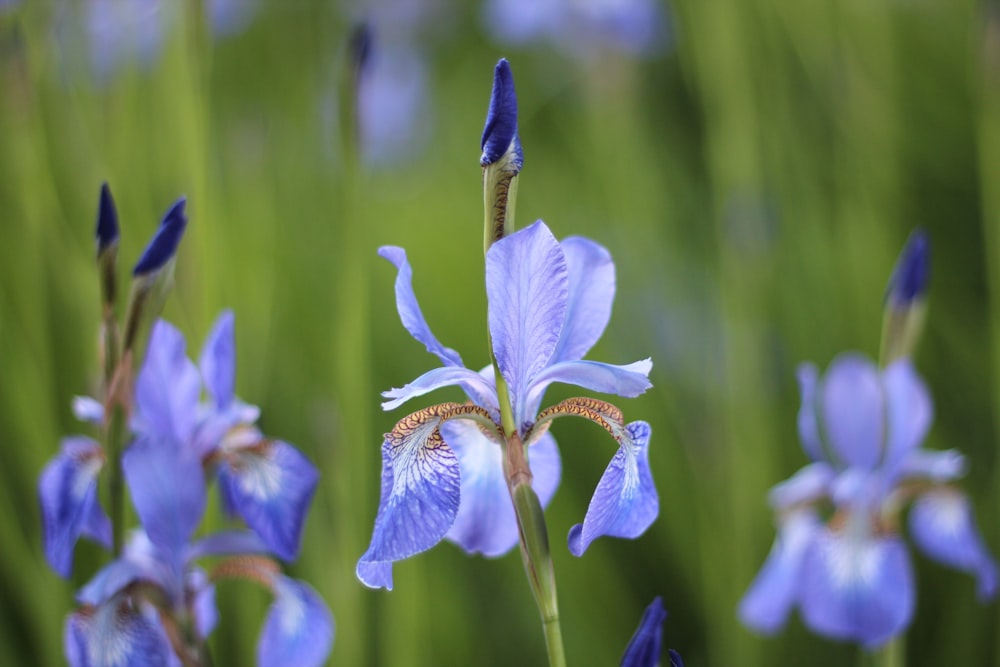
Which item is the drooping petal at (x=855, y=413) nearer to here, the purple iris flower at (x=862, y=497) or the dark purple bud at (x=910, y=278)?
the purple iris flower at (x=862, y=497)

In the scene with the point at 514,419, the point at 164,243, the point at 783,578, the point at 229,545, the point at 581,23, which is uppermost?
the point at 581,23

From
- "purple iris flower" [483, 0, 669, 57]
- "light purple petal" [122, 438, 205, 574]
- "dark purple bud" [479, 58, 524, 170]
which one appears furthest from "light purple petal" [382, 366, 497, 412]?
"purple iris flower" [483, 0, 669, 57]

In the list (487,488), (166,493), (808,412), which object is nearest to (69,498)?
(166,493)

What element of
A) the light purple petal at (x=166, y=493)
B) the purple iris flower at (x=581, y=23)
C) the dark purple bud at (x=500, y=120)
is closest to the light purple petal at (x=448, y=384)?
the dark purple bud at (x=500, y=120)

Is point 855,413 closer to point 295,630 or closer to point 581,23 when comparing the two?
point 295,630

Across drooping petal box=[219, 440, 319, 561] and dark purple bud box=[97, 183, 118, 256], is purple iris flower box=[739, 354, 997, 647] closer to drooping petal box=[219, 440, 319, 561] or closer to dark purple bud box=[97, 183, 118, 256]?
drooping petal box=[219, 440, 319, 561]

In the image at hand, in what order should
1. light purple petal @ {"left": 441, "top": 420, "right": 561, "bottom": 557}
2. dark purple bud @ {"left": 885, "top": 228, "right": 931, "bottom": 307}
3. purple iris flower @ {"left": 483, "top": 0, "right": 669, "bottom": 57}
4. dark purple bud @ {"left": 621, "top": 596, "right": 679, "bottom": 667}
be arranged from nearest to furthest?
dark purple bud @ {"left": 621, "top": 596, "right": 679, "bottom": 667}
light purple petal @ {"left": 441, "top": 420, "right": 561, "bottom": 557}
dark purple bud @ {"left": 885, "top": 228, "right": 931, "bottom": 307}
purple iris flower @ {"left": 483, "top": 0, "right": 669, "bottom": 57}
